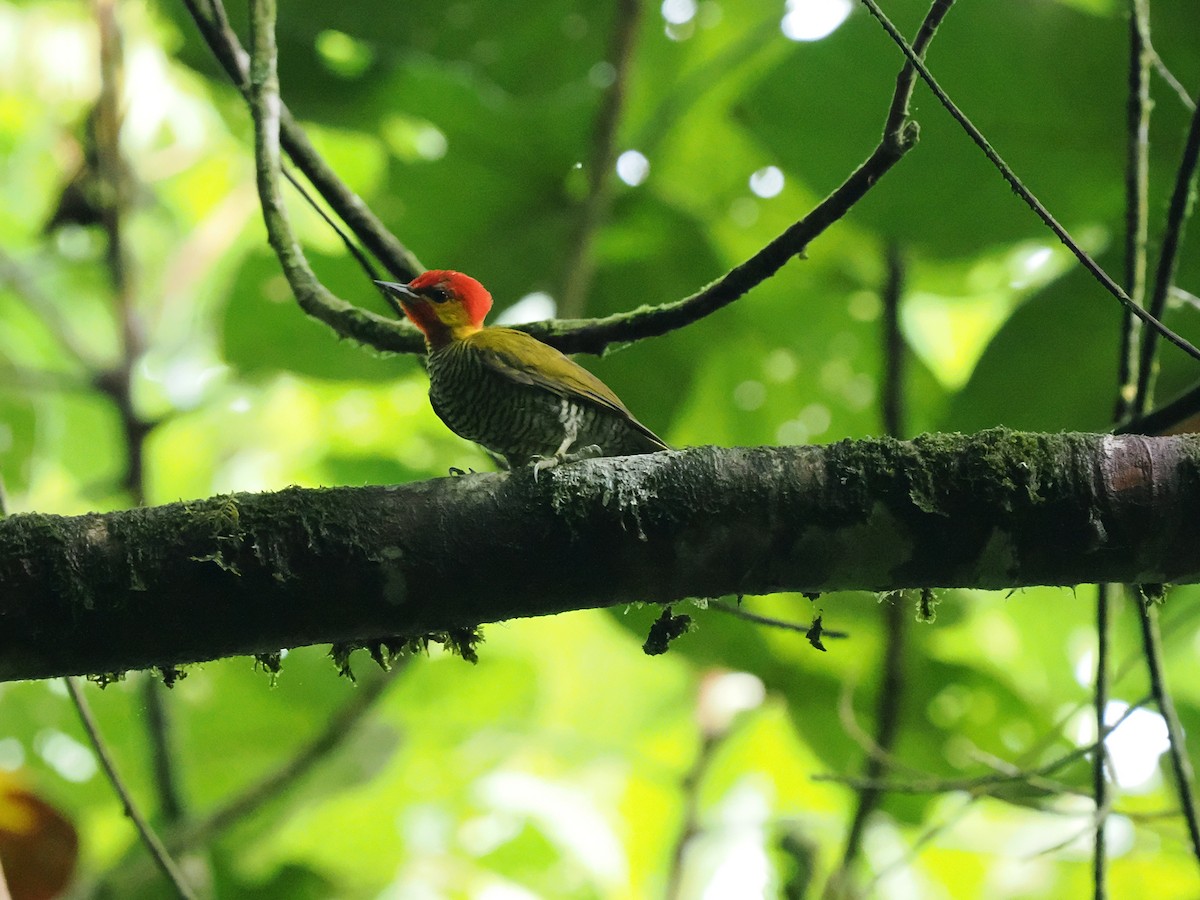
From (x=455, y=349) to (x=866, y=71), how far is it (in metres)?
1.53

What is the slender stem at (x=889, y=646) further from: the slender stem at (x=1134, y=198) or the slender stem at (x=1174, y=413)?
the slender stem at (x=1174, y=413)

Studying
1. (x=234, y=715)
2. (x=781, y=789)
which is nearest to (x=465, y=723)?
(x=234, y=715)

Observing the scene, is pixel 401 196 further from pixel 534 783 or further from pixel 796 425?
pixel 534 783

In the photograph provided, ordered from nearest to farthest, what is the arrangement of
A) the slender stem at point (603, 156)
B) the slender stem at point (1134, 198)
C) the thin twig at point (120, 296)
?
1. the slender stem at point (1134, 198)
2. the thin twig at point (120, 296)
3. the slender stem at point (603, 156)

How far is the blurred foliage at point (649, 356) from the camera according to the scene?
3.48 metres

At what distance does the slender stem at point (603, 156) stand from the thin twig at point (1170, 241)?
2.01m

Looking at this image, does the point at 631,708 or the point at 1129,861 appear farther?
the point at 631,708

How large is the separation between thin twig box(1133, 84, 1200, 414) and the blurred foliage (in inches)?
32.6

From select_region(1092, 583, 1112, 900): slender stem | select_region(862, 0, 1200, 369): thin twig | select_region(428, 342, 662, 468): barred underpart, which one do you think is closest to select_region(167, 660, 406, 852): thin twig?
select_region(428, 342, 662, 468): barred underpart

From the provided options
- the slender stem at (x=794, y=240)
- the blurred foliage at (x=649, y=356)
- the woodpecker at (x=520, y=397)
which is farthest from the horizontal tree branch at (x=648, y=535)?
the blurred foliage at (x=649, y=356)

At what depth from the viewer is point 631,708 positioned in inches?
247

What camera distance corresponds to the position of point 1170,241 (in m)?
2.49

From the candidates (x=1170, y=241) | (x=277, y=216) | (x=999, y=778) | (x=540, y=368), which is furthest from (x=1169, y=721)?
(x=277, y=216)

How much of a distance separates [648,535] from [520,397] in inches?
57.9
